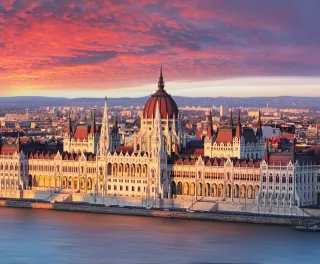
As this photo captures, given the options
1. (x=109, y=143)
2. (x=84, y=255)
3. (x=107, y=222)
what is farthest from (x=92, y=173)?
(x=84, y=255)

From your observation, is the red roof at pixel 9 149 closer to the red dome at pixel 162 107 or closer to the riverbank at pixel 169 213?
the riverbank at pixel 169 213

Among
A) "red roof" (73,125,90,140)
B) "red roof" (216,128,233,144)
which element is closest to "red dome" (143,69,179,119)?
"red roof" (216,128,233,144)

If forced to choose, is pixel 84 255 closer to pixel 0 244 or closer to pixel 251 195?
pixel 0 244

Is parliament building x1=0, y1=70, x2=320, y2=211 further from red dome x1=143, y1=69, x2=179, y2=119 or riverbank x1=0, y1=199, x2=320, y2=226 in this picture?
riverbank x1=0, y1=199, x2=320, y2=226

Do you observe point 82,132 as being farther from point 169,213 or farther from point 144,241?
point 144,241

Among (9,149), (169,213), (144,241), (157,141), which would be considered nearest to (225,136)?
(157,141)

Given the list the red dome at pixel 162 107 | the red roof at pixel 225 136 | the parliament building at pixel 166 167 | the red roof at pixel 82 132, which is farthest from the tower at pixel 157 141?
the red roof at pixel 82 132
